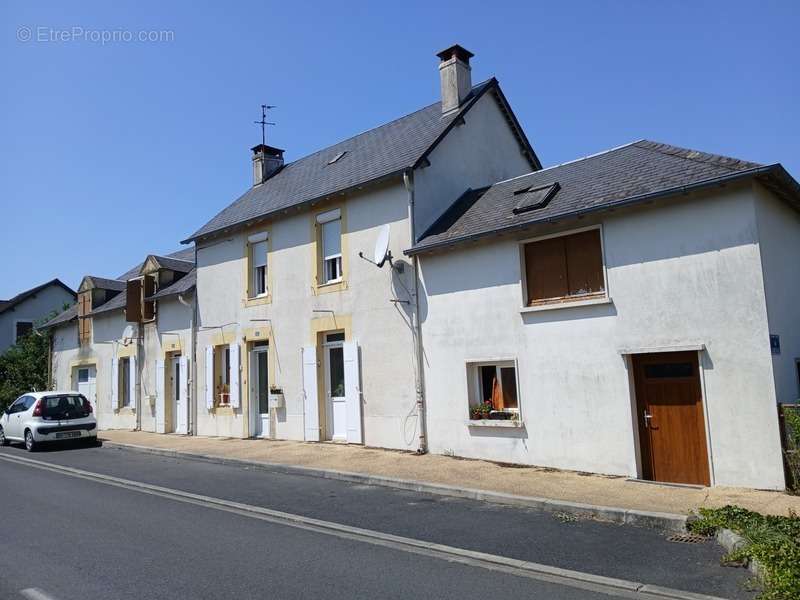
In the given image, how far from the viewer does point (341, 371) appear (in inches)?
583

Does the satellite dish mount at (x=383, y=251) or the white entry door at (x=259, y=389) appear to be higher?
the satellite dish mount at (x=383, y=251)

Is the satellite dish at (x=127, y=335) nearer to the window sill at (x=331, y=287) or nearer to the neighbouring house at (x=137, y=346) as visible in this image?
the neighbouring house at (x=137, y=346)

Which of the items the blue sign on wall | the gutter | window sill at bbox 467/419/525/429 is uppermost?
the gutter

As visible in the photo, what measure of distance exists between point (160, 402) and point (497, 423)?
1264 cm

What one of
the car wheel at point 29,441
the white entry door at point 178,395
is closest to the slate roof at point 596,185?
the white entry door at point 178,395

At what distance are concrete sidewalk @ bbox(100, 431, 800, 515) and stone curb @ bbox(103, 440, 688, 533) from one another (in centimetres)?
17

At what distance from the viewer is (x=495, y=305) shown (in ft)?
38.1

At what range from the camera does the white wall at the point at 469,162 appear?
13.6 m

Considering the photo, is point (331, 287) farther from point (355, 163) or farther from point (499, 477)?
point (499, 477)

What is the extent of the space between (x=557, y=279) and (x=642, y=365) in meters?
2.03

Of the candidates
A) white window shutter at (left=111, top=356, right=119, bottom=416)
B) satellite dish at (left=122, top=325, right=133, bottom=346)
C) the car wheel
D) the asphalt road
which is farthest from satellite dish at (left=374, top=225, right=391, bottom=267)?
white window shutter at (left=111, top=356, right=119, bottom=416)

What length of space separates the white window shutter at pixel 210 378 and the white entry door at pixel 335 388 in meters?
4.64

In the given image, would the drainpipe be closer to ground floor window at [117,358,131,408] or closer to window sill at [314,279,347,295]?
ground floor window at [117,358,131,408]

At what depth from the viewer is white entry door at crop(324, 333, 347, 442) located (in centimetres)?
1452
